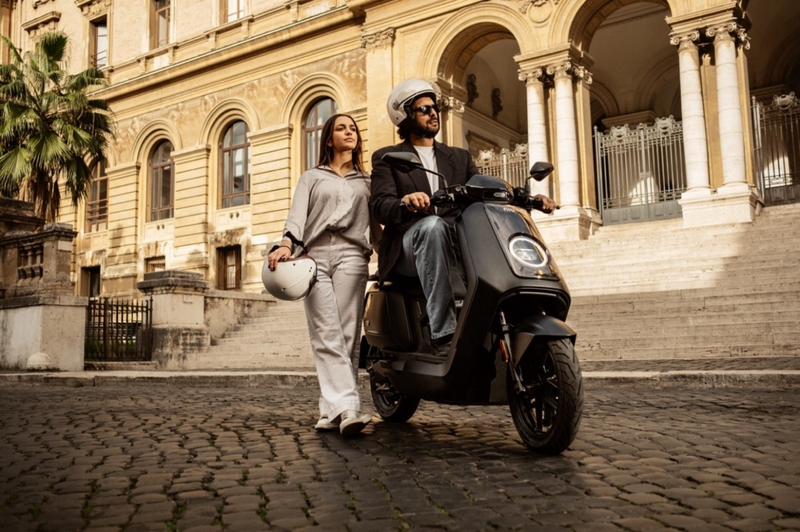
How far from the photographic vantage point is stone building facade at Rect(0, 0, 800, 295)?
15970 millimetres

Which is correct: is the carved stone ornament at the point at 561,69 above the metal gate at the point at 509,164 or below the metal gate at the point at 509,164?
above

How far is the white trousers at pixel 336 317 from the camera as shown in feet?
13.8

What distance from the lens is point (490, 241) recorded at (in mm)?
3531

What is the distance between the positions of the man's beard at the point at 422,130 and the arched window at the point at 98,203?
25.9m

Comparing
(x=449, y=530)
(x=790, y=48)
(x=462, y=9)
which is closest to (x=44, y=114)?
(x=462, y=9)

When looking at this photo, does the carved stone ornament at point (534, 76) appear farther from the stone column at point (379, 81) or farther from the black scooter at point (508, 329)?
the black scooter at point (508, 329)

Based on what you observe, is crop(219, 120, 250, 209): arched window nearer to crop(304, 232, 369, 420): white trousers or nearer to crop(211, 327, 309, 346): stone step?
crop(211, 327, 309, 346): stone step

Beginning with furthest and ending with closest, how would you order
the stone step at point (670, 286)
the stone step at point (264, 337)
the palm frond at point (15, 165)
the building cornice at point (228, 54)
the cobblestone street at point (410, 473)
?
the building cornice at point (228, 54)
the palm frond at point (15, 165)
the stone step at point (264, 337)
the stone step at point (670, 286)
the cobblestone street at point (410, 473)

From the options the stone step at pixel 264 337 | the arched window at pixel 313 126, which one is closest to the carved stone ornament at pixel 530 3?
the arched window at pixel 313 126

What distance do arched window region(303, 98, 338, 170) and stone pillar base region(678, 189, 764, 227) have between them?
36.9 ft

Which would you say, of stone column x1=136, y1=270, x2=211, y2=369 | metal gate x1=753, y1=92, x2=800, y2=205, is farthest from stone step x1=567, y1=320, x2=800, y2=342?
metal gate x1=753, y1=92, x2=800, y2=205

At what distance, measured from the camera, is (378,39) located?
808 inches

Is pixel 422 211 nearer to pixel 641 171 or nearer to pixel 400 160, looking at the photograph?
pixel 400 160

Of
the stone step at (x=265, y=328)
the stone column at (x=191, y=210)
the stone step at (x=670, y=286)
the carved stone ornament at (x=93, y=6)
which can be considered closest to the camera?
the stone step at (x=670, y=286)
